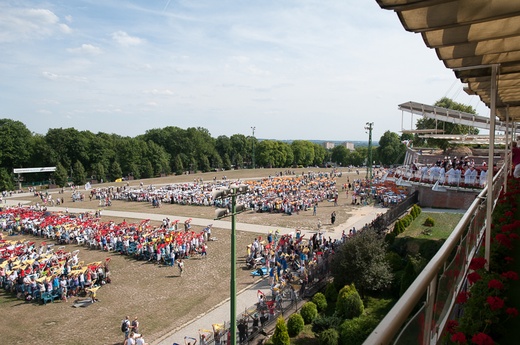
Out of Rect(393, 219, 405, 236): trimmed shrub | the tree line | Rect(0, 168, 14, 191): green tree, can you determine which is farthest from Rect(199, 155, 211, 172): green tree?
Rect(393, 219, 405, 236): trimmed shrub

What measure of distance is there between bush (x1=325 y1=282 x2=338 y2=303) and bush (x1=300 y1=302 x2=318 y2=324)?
193 cm

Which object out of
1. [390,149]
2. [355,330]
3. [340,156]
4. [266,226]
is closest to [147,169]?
[266,226]

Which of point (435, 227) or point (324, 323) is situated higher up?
point (435, 227)

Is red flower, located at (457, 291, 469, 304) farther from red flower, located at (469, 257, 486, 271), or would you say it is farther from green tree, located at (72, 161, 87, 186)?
green tree, located at (72, 161, 87, 186)

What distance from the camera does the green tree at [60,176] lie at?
62.6m

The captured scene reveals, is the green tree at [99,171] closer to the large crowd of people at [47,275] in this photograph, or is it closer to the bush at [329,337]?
the large crowd of people at [47,275]

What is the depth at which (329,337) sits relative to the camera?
467 inches

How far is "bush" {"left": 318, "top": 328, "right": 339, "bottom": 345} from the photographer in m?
11.8

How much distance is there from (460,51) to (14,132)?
7769cm

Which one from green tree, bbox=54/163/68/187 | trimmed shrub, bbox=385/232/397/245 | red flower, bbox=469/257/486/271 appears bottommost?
trimmed shrub, bbox=385/232/397/245

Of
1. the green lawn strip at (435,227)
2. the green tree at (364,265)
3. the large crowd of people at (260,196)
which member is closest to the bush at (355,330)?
the green tree at (364,265)

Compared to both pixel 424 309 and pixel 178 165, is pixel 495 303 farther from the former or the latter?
pixel 178 165

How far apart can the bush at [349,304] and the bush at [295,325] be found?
1.63 meters

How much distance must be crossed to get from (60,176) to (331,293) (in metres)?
59.9
